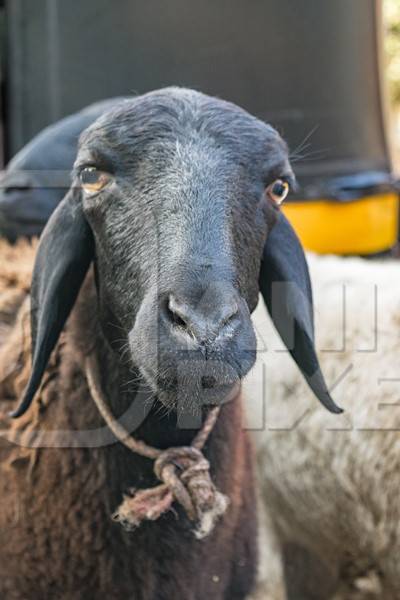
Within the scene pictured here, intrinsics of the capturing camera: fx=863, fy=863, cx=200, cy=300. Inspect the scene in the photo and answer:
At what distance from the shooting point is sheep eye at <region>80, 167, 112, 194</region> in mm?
2268

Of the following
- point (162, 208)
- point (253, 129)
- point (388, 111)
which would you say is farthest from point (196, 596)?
point (388, 111)

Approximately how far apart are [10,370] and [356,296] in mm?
1773

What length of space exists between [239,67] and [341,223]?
120 centimetres

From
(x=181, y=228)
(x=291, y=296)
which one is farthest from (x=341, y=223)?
(x=181, y=228)

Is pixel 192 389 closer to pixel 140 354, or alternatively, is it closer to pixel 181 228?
pixel 140 354

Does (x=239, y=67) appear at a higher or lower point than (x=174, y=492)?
higher

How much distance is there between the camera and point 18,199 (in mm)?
3463

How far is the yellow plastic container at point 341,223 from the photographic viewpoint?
5.55 meters

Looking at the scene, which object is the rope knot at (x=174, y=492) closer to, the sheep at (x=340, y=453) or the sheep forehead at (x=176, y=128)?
the sheep forehead at (x=176, y=128)

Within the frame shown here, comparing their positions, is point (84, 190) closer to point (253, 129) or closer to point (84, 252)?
point (84, 252)

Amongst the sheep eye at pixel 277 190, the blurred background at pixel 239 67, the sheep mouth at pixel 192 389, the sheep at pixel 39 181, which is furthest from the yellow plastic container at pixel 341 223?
the sheep mouth at pixel 192 389

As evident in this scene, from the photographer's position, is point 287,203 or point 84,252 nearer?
point 84,252

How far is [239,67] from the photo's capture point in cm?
555

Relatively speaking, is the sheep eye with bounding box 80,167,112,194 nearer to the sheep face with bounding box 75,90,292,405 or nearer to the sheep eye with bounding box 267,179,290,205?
the sheep face with bounding box 75,90,292,405
